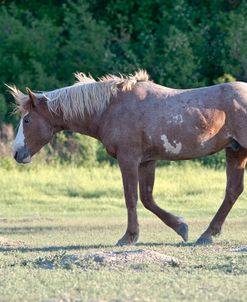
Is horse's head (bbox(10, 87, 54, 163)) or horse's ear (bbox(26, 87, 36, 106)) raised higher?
horse's ear (bbox(26, 87, 36, 106))

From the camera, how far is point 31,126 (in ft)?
40.8

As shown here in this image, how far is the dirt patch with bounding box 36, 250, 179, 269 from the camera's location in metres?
9.59

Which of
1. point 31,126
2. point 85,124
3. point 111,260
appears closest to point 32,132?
point 31,126

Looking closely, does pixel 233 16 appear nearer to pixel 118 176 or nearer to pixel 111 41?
pixel 111 41

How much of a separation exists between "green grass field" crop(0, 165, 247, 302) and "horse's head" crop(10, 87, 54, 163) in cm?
110

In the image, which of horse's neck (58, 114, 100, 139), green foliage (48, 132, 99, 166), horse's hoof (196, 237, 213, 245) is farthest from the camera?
green foliage (48, 132, 99, 166)

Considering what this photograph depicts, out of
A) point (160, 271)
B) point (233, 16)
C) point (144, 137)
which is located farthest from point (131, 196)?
point (233, 16)

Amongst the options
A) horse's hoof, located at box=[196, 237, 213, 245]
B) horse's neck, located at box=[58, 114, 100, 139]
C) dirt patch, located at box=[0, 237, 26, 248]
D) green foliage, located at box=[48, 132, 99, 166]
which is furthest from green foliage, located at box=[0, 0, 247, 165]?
horse's hoof, located at box=[196, 237, 213, 245]

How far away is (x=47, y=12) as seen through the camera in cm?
3039

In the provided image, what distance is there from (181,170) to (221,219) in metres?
8.34

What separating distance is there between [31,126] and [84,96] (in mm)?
743

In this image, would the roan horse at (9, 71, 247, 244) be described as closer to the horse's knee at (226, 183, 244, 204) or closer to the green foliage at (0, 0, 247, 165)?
the horse's knee at (226, 183, 244, 204)

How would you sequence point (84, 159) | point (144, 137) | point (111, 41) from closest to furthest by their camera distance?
point (144, 137)
point (84, 159)
point (111, 41)

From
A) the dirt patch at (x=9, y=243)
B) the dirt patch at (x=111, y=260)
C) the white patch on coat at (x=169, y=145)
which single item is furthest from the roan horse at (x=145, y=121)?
the dirt patch at (x=111, y=260)
